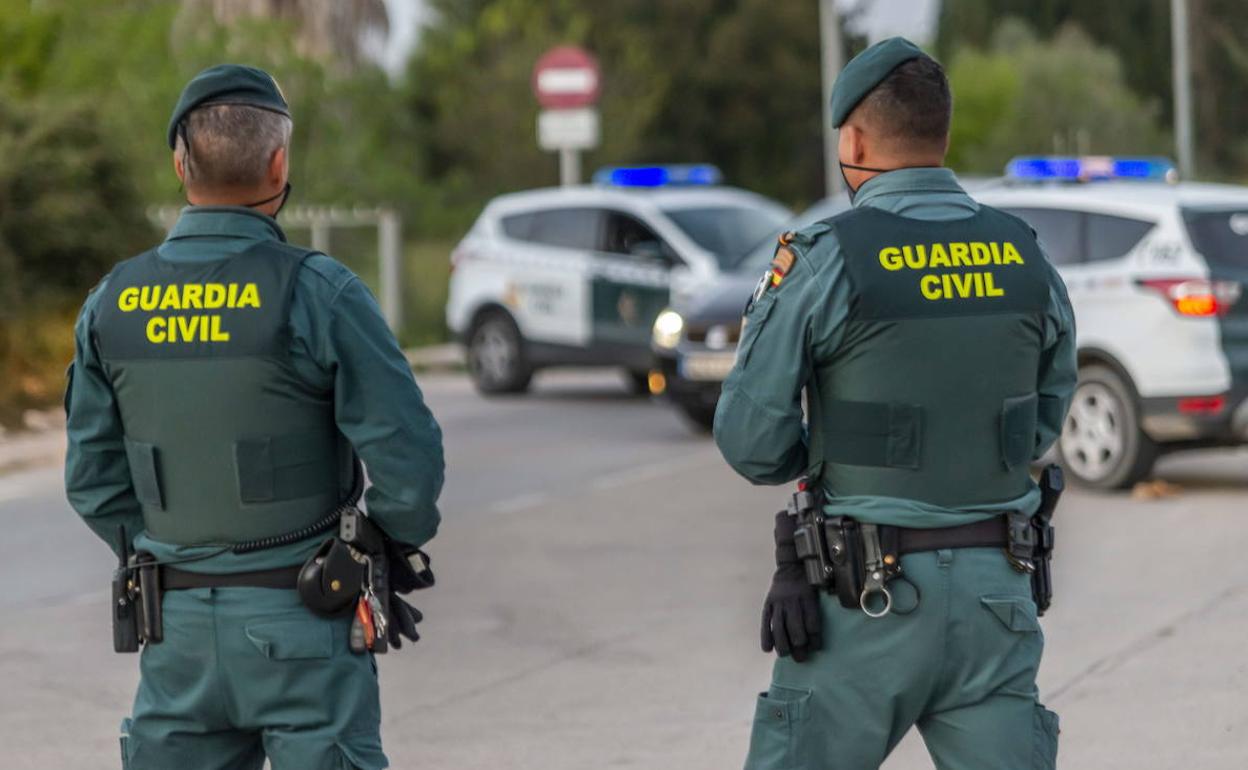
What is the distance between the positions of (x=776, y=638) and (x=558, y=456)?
1044 centimetres

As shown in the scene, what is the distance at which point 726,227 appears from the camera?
17.5m

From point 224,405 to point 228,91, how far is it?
55 cm

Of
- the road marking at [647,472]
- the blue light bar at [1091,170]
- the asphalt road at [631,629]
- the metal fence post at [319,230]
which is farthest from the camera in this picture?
the metal fence post at [319,230]

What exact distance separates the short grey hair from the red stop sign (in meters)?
18.8

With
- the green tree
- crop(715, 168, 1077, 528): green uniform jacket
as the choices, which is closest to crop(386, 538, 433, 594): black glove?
crop(715, 168, 1077, 528): green uniform jacket

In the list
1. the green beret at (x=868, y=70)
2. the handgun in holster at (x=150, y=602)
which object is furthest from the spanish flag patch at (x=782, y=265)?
the handgun in holster at (x=150, y=602)

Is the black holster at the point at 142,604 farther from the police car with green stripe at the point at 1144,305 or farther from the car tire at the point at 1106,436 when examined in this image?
the car tire at the point at 1106,436

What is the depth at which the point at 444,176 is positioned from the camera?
3994cm

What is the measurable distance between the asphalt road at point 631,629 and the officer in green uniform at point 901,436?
2.54 m

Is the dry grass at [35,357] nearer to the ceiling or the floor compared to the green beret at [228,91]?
nearer to the floor

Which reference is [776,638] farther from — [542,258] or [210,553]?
[542,258]

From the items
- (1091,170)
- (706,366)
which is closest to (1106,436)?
(1091,170)

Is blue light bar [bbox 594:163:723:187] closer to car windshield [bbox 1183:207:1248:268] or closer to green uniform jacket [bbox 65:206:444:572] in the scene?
car windshield [bbox 1183:207:1248:268]

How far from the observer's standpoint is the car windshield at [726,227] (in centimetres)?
1712
